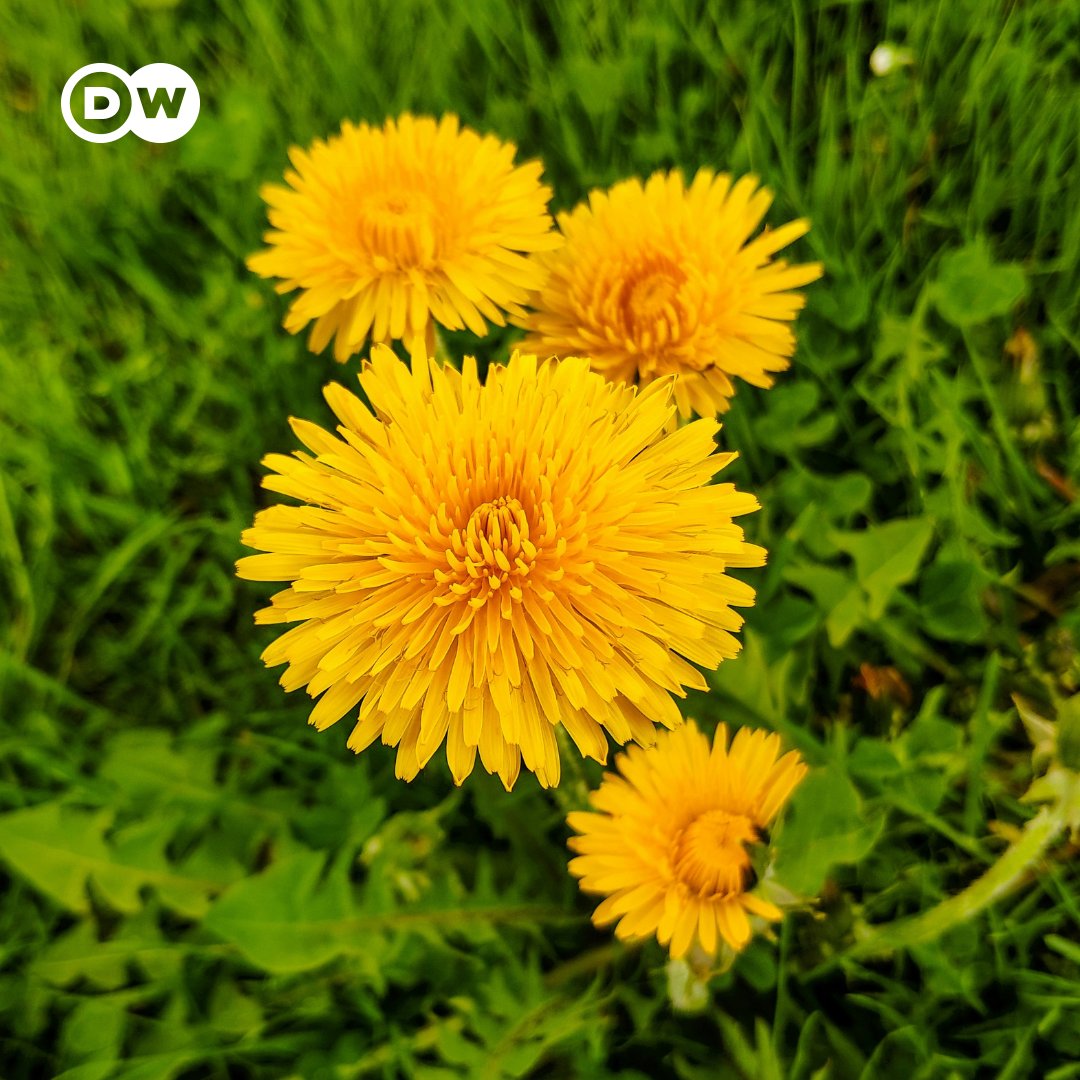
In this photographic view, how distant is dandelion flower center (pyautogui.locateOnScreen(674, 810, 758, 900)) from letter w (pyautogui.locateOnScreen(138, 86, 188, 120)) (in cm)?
237

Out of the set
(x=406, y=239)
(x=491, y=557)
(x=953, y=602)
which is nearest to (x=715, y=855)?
(x=491, y=557)

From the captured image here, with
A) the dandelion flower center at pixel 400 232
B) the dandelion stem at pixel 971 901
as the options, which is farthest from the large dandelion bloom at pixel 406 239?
the dandelion stem at pixel 971 901

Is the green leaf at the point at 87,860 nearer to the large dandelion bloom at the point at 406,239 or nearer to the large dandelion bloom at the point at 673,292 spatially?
the large dandelion bloom at the point at 406,239

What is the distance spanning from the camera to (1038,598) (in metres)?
1.68

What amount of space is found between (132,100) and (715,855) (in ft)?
8.25

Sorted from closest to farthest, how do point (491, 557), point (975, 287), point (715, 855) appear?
point (491, 557), point (715, 855), point (975, 287)

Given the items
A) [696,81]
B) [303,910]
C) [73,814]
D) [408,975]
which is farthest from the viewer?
[696,81]

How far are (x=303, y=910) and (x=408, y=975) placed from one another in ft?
0.81

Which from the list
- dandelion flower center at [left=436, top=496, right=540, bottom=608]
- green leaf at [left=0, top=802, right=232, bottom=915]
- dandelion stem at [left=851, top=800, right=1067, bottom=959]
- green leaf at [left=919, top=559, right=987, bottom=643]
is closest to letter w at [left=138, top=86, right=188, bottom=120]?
green leaf at [left=0, top=802, right=232, bottom=915]

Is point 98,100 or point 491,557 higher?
point 98,100

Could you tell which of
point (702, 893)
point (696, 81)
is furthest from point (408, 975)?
point (696, 81)

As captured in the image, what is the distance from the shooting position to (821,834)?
4.15ft

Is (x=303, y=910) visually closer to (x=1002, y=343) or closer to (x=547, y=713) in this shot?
(x=547, y=713)

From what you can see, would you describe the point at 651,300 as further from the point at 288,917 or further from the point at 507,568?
the point at 288,917
